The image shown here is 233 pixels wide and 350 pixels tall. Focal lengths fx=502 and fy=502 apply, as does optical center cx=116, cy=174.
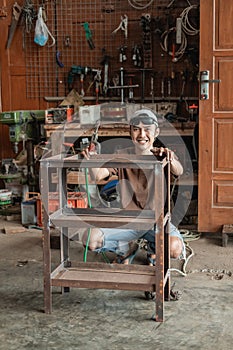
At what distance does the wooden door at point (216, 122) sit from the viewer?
383cm

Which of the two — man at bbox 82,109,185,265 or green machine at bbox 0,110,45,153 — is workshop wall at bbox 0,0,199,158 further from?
man at bbox 82,109,185,265

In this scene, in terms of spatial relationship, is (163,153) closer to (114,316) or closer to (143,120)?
(143,120)

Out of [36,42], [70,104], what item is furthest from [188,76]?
[36,42]

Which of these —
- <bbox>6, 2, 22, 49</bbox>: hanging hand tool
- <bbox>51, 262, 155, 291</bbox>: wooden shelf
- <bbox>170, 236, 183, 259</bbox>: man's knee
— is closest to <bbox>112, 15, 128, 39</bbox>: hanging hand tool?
<bbox>6, 2, 22, 49</bbox>: hanging hand tool

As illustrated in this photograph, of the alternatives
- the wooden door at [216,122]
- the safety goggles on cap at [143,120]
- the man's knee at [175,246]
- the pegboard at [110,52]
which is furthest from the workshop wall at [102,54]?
the man's knee at [175,246]

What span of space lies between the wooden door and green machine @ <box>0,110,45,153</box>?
5.66ft

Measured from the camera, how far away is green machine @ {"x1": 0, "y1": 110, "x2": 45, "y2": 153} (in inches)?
185

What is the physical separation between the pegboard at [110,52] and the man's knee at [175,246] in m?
2.29

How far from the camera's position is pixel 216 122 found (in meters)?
3.91

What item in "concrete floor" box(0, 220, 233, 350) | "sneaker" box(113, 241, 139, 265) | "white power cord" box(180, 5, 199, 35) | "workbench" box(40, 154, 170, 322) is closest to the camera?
"concrete floor" box(0, 220, 233, 350)

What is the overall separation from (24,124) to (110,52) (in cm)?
113

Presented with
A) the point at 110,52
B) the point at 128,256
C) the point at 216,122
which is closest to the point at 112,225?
the point at 128,256

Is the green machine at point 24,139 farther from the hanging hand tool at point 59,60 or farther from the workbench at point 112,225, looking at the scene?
the workbench at point 112,225

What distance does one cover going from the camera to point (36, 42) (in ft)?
16.6
